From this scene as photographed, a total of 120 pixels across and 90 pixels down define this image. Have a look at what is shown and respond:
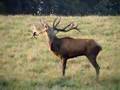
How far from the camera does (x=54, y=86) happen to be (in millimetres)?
14266

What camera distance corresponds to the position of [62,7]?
42125mm

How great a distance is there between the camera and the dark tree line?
38.9 meters

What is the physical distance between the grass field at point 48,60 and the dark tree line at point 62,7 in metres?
13.9

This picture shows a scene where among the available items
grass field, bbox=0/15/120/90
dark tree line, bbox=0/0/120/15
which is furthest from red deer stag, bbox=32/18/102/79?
dark tree line, bbox=0/0/120/15

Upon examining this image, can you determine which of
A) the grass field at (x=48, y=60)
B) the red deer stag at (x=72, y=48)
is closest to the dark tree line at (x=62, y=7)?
the grass field at (x=48, y=60)

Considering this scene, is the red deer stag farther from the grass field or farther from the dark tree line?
the dark tree line

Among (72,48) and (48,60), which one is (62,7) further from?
(72,48)

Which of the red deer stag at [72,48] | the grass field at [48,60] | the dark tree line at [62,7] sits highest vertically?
the red deer stag at [72,48]

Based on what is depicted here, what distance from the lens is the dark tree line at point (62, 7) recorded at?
128ft

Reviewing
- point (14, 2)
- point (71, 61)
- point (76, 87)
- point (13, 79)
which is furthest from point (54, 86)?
point (14, 2)

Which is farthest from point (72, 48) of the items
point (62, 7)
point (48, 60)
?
point (62, 7)

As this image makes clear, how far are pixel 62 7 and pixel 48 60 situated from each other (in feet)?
80.3

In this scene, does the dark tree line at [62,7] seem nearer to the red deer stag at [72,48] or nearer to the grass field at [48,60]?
the grass field at [48,60]

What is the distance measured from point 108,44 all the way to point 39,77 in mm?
5682
